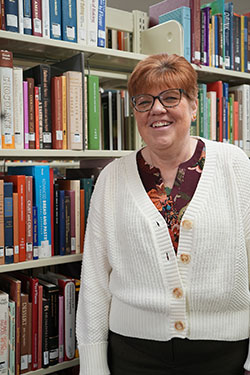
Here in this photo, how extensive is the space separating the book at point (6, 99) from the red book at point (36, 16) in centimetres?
15

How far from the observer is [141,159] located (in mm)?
1478

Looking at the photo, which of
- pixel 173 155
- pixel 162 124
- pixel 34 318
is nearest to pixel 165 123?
pixel 162 124

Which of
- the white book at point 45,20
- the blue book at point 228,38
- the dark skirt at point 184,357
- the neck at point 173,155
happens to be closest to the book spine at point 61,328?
the dark skirt at point 184,357

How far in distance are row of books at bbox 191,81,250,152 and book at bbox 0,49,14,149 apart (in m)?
0.92

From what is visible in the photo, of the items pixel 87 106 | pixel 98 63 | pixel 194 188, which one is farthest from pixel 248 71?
pixel 194 188

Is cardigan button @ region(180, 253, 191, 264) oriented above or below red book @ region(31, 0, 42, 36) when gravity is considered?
below

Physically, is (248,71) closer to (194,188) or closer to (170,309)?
(194,188)

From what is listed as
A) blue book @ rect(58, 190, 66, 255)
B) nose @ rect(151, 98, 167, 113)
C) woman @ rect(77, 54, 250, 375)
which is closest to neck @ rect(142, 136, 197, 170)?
woman @ rect(77, 54, 250, 375)

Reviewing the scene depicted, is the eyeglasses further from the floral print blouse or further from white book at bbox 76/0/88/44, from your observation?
white book at bbox 76/0/88/44

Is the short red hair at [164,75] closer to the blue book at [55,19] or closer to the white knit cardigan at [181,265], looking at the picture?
the white knit cardigan at [181,265]

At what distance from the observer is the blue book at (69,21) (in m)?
1.62

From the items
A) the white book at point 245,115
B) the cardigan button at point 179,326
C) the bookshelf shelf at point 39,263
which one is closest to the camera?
the cardigan button at point 179,326

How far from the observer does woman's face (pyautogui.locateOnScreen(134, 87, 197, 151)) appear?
1338 mm

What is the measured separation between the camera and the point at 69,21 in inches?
64.4
